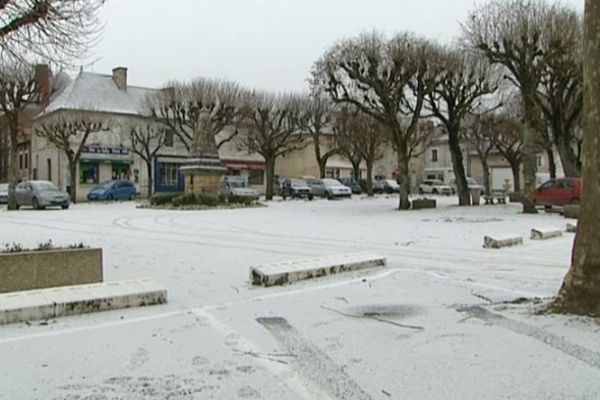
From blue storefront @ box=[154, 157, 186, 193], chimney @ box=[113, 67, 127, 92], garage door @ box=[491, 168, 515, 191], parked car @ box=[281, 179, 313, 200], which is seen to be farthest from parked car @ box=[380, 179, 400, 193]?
chimney @ box=[113, 67, 127, 92]

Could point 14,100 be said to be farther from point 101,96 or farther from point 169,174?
point 169,174

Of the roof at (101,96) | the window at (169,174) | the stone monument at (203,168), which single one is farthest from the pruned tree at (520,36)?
the window at (169,174)

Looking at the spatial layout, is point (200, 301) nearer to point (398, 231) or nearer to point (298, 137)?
point (398, 231)

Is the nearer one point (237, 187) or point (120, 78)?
point (237, 187)

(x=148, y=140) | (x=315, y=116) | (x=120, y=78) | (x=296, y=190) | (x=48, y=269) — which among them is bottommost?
(x=48, y=269)

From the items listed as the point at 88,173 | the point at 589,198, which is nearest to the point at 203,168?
the point at 88,173

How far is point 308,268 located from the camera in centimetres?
830

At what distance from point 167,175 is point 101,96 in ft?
28.4

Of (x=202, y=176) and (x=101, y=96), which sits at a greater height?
(x=101, y=96)

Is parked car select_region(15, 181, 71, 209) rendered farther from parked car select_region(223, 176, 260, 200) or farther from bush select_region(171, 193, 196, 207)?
parked car select_region(223, 176, 260, 200)

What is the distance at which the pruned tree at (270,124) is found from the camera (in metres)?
44.5

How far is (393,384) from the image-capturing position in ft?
13.4

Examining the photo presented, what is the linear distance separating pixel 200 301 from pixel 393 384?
3.41 meters

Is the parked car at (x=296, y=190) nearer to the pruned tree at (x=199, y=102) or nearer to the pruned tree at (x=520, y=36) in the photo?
the pruned tree at (x=199, y=102)
